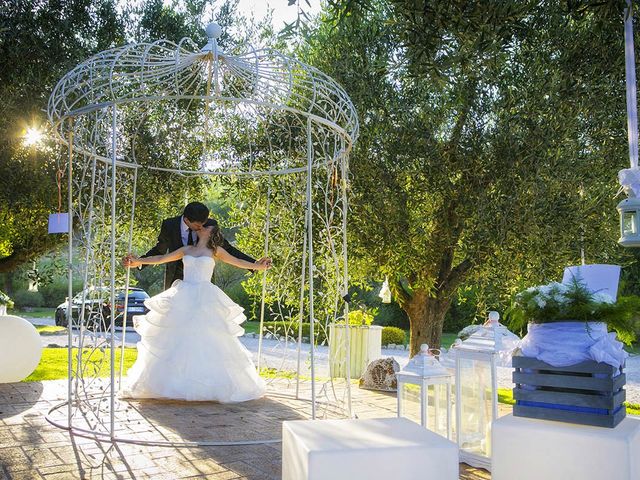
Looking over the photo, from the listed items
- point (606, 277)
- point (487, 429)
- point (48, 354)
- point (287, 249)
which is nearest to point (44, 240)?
point (48, 354)

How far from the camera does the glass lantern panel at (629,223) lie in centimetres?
345

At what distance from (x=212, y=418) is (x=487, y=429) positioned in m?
2.68

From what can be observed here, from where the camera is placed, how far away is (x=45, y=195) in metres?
8.29

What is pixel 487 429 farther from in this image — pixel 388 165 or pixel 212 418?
pixel 388 165

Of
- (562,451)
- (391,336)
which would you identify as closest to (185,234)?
(562,451)

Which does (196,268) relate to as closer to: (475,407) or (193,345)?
(193,345)

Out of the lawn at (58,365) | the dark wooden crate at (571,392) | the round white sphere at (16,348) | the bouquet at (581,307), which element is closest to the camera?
the dark wooden crate at (571,392)

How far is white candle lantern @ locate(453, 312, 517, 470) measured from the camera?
161 inches

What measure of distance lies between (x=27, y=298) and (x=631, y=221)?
25.8 metres

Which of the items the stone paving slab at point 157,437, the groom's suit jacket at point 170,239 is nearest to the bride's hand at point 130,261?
the groom's suit jacket at point 170,239

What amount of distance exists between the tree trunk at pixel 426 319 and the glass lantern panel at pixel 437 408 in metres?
4.80

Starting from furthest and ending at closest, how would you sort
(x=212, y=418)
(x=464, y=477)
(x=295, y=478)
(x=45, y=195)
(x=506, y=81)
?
(x=45, y=195), (x=506, y=81), (x=212, y=418), (x=464, y=477), (x=295, y=478)

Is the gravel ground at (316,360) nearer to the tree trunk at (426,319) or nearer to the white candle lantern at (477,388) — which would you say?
the tree trunk at (426,319)

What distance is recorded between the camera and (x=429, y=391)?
409 centimetres
